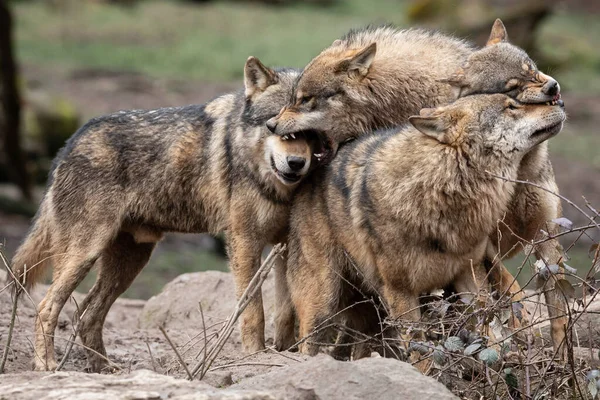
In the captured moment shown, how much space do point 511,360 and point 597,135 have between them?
14.0 meters

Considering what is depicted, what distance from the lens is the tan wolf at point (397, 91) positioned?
6457 millimetres

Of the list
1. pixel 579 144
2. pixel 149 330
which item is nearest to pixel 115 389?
pixel 149 330

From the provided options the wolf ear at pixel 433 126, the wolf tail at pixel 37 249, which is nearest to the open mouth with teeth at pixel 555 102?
the wolf ear at pixel 433 126

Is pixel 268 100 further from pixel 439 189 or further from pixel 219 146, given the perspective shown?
pixel 439 189

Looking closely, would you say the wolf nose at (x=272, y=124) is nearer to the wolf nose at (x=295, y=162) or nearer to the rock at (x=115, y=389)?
the wolf nose at (x=295, y=162)

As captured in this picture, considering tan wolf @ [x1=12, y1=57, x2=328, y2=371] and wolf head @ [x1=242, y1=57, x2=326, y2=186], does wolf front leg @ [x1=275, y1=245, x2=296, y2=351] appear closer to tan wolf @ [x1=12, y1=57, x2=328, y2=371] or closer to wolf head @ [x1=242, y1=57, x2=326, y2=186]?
tan wolf @ [x1=12, y1=57, x2=328, y2=371]

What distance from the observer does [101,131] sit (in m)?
8.15

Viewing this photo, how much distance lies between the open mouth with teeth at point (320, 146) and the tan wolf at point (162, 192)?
29mm

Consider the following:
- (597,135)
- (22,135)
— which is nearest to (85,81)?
(22,135)

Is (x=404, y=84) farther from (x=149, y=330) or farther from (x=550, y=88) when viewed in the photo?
(x=149, y=330)

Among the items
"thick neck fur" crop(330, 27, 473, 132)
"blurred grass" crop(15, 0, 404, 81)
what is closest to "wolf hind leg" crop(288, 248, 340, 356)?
"thick neck fur" crop(330, 27, 473, 132)

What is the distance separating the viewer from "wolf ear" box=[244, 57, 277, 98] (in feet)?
24.7

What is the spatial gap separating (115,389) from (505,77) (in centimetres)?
311

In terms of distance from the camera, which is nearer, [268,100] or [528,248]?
[528,248]
